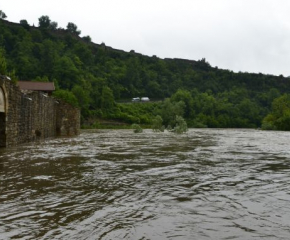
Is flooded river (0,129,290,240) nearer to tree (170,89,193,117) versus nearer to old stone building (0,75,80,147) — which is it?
old stone building (0,75,80,147)

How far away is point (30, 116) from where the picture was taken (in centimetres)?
1814

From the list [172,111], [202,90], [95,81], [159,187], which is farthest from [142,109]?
[159,187]

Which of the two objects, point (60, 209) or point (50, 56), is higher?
point (50, 56)

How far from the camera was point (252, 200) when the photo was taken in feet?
17.3

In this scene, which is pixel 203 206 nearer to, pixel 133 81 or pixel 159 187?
pixel 159 187

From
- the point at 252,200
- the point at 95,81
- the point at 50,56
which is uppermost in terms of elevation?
the point at 50,56

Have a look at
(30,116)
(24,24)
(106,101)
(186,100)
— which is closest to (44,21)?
(24,24)

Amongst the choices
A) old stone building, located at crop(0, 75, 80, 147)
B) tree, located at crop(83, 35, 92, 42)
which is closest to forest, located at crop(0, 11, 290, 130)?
tree, located at crop(83, 35, 92, 42)

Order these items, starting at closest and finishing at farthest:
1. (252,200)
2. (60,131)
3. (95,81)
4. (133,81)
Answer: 1. (252,200)
2. (60,131)
3. (95,81)
4. (133,81)

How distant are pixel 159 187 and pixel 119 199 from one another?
117 centimetres

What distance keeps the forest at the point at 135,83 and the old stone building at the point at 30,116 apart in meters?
14.4

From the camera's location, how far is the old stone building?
46.2ft

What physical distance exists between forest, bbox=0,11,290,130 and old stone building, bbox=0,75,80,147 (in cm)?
1444

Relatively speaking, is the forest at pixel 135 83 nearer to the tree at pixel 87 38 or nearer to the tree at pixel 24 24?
the tree at pixel 24 24
